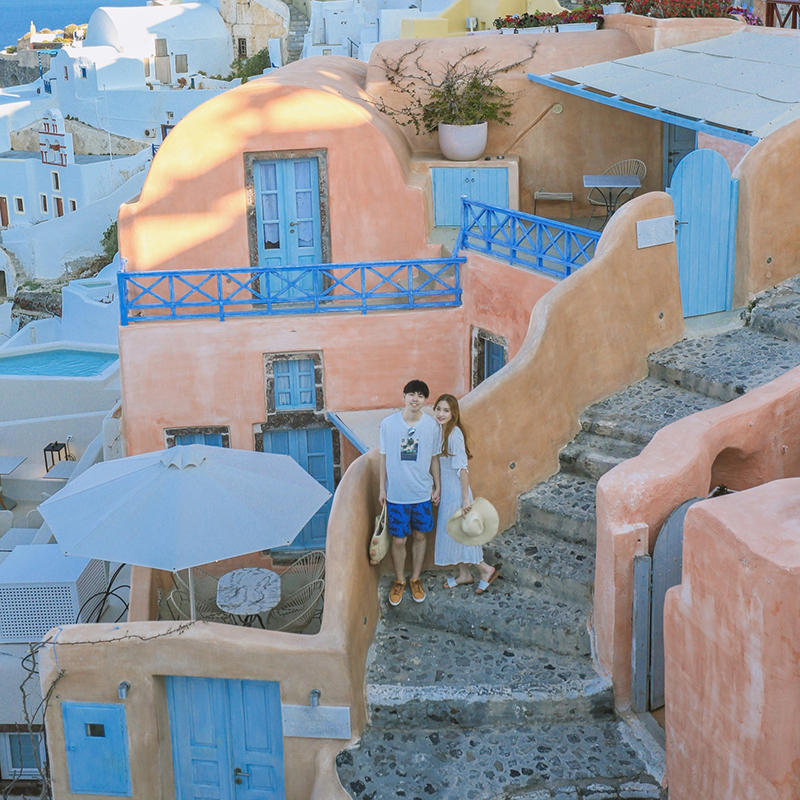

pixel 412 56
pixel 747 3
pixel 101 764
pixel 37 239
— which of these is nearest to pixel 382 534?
pixel 101 764

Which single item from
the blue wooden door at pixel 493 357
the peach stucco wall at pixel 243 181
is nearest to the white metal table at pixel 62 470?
the peach stucco wall at pixel 243 181

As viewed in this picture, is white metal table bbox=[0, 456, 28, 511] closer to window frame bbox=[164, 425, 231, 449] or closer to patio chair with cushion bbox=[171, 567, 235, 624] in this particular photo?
window frame bbox=[164, 425, 231, 449]

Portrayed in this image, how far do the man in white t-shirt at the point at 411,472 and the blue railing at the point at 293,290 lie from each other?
4814 millimetres

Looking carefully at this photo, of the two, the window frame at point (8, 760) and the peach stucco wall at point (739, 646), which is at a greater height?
the peach stucco wall at point (739, 646)

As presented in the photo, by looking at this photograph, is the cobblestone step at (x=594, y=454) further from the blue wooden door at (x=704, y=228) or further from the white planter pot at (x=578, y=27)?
the white planter pot at (x=578, y=27)

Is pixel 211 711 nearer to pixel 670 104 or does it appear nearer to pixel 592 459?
pixel 592 459

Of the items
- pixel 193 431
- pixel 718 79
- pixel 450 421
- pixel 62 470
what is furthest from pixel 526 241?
pixel 62 470

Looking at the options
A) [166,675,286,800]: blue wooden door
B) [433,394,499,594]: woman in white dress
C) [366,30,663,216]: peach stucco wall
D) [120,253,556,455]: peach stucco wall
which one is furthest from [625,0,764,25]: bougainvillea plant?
[166,675,286,800]: blue wooden door

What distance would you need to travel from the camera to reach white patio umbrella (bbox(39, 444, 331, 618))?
962cm

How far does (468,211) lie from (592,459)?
5.00m

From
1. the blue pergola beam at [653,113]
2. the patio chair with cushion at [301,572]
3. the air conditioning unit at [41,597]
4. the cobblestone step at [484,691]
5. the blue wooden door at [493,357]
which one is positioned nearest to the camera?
the cobblestone step at [484,691]

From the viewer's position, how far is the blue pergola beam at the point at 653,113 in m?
12.0

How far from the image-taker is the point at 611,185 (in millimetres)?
14617

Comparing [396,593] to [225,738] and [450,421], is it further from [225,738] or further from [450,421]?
[225,738]
